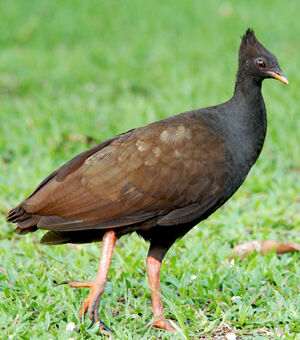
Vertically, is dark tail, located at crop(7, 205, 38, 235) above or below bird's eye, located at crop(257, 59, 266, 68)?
below

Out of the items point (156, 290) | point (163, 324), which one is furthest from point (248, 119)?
point (163, 324)

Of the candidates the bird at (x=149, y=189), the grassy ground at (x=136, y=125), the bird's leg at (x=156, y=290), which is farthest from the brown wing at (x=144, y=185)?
the grassy ground at (x=136, y=125)

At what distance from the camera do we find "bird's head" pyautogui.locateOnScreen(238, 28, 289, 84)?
4066 mm

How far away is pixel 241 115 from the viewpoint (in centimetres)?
395

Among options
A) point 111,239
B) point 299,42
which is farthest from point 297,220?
point 299,42

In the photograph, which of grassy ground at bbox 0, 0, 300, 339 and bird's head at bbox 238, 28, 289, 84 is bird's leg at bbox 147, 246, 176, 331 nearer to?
grassy ground at bbox 0, 0, 300, 339

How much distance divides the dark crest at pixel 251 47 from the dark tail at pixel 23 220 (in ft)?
5.81

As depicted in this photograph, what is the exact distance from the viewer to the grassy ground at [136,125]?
12.7 ft

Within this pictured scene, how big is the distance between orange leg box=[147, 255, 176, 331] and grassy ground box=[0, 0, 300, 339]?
8 cm

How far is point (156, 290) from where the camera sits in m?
3.80

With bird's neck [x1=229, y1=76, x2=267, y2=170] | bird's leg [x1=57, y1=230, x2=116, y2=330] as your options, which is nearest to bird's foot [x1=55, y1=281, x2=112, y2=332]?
bird's leg [x1=57, y1=230, x2=116, y2=330]

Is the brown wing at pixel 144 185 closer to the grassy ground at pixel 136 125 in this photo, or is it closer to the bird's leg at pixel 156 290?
the bird's leg at pixel 156 290

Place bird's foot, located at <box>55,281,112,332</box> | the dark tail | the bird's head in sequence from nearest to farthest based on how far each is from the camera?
bird's foot, located at <box>55,281,112,332</box> → the dark tail → the bird's head

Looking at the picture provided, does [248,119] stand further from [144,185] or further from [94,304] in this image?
[94,304]
